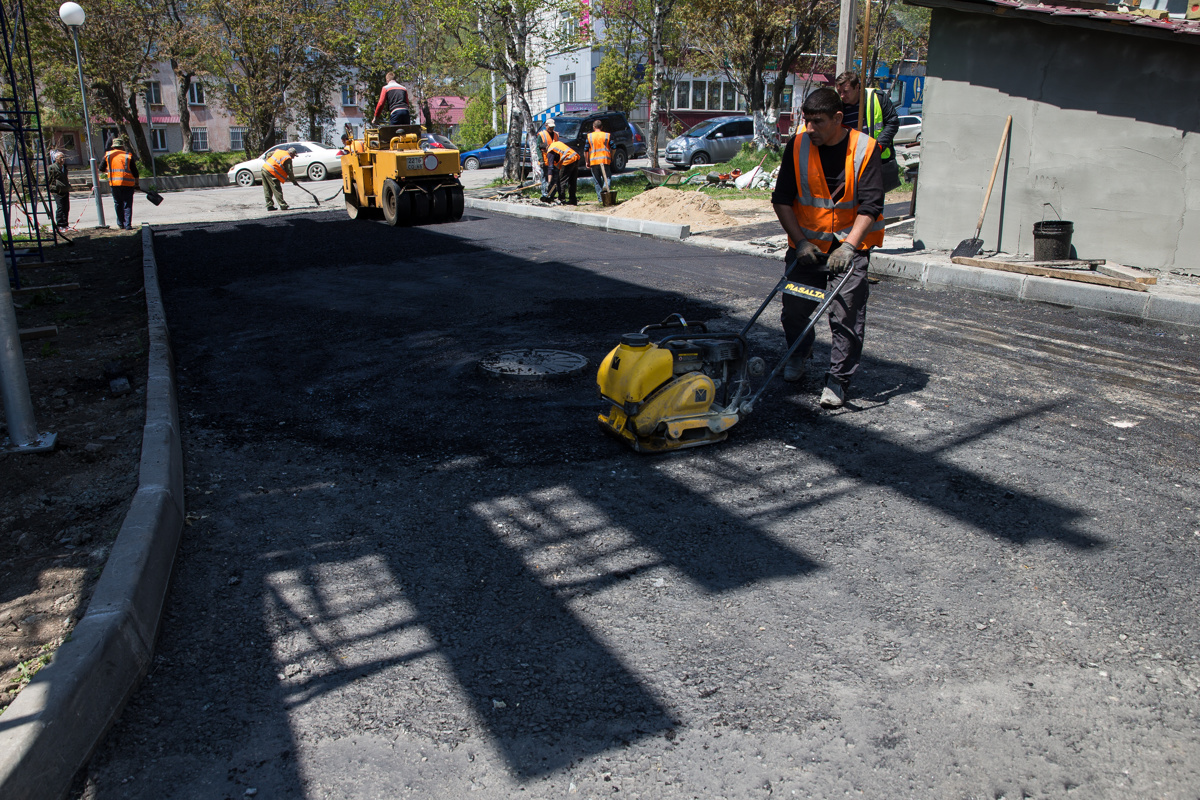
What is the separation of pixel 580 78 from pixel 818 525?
46908 millimetres

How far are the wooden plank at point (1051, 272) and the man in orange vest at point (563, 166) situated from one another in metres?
9.62

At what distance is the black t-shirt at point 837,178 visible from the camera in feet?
15.9

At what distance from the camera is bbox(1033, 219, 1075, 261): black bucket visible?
9461mm

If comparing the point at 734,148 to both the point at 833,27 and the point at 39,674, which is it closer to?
the point at 833,27

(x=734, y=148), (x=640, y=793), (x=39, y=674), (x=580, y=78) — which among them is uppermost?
(x=580, y=78)

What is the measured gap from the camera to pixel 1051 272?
8.81 metres

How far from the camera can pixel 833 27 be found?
1276 inches

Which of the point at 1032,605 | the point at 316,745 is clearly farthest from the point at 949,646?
the point at 316,745

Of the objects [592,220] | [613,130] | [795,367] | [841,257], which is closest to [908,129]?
[613,130]

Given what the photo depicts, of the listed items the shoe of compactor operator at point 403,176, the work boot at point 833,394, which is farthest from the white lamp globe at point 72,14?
the work boot at point 833,394

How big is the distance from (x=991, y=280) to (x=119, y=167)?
48.2ft

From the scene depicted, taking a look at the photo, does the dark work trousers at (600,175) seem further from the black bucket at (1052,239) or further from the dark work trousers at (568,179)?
the black bucket at (1052,239)

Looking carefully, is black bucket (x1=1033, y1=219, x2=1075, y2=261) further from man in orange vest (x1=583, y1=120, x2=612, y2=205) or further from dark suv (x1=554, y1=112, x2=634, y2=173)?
dark suv (x1=554, y1=112, x2=634, y2=173)

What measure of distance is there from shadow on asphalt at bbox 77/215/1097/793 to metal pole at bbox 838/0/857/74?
6496mm
